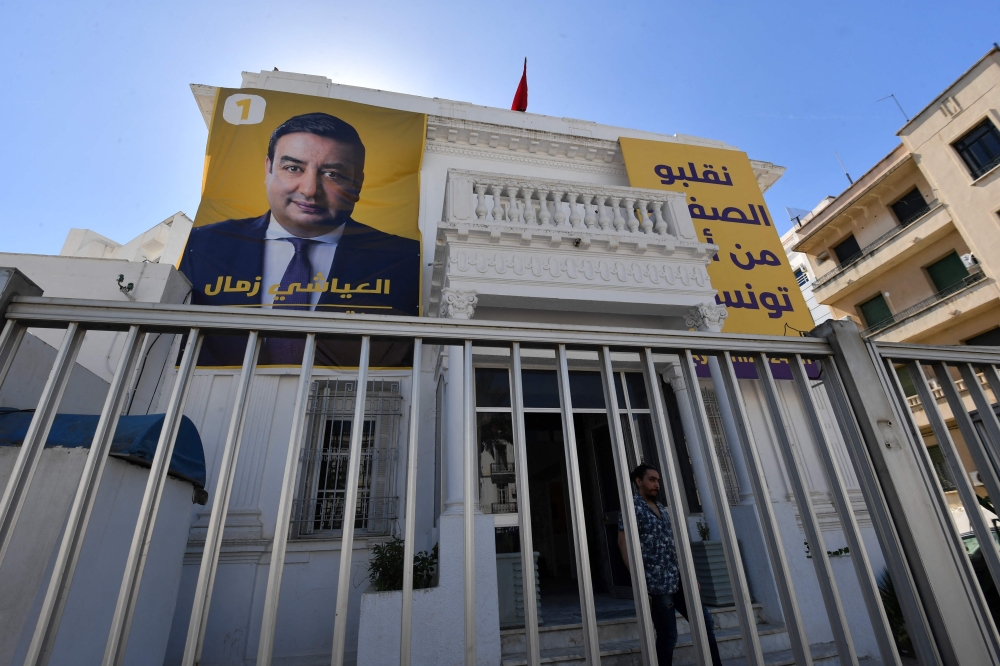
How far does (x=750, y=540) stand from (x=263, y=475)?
19.7 ft

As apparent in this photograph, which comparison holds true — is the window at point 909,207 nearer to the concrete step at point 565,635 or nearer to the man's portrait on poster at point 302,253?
the man's portrait on poster at point 302,253

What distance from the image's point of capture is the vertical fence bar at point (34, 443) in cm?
110

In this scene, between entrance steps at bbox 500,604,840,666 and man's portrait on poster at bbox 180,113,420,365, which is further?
man's portrait on poster at bbox 180,113,420,365

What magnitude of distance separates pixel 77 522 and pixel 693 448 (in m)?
6.29

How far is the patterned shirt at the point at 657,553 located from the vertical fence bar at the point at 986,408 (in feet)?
6.14

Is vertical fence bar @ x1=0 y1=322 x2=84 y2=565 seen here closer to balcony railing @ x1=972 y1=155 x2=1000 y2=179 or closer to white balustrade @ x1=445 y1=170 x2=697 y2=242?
white balustrade @ x1=445 y1=170 x2=697 y2=242

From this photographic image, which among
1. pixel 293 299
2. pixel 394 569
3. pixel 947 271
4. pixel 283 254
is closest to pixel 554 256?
pixel 293 299

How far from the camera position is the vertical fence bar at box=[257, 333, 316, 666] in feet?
3.69

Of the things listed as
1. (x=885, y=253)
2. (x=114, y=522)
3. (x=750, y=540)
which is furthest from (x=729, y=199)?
(x=885, y=253)

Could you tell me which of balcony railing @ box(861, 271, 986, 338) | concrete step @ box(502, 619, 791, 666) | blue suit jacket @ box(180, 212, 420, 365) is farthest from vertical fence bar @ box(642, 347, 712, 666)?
balcony railing @ box(861, 271, 986, 338)

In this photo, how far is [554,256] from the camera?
21.4 ft

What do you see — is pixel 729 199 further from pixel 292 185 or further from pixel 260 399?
pixel 260 399

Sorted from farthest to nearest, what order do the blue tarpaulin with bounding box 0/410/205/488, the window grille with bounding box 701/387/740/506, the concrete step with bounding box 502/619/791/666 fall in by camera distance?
the window grille with bounding box 701/387/740/506 < the concrete step with bounding box 502/619/791/666 < the blue tarpaulin with bounding box 0/410/205/488

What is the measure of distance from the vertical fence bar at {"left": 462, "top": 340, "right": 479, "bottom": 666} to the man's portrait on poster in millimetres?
5919
